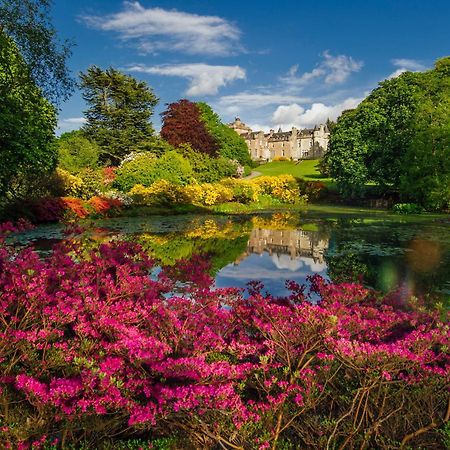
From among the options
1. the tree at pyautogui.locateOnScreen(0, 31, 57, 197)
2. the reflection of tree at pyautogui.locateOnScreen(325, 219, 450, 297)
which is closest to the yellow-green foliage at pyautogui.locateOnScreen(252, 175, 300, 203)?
the reflection of tree at pyautogui.locateOnScreen(325, 219, 450, 297)

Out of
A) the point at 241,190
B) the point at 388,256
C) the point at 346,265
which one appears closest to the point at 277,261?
the point at 346,265

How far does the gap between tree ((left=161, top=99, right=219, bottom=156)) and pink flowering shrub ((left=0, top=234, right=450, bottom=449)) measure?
49.1 m

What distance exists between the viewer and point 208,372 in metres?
3.80

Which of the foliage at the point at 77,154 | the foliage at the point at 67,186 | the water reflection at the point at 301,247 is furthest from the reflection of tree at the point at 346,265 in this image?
the foliage at the point at 77,154

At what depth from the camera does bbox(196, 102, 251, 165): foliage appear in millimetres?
79000

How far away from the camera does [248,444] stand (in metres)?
3.97

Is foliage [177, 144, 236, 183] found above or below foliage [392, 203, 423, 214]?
above

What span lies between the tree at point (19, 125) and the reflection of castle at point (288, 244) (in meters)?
10.3

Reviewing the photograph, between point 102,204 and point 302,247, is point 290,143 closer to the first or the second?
point 102,204

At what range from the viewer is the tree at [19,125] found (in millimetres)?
14617

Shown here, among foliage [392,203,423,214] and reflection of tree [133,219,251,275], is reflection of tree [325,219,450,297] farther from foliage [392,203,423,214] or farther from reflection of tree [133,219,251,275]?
foliage [392,203,423,214]

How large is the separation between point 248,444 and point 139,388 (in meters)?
1.26

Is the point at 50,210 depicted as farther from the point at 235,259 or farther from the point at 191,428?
the point at 191,428

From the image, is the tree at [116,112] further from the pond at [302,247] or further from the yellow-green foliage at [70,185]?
the pond at [302,247]
